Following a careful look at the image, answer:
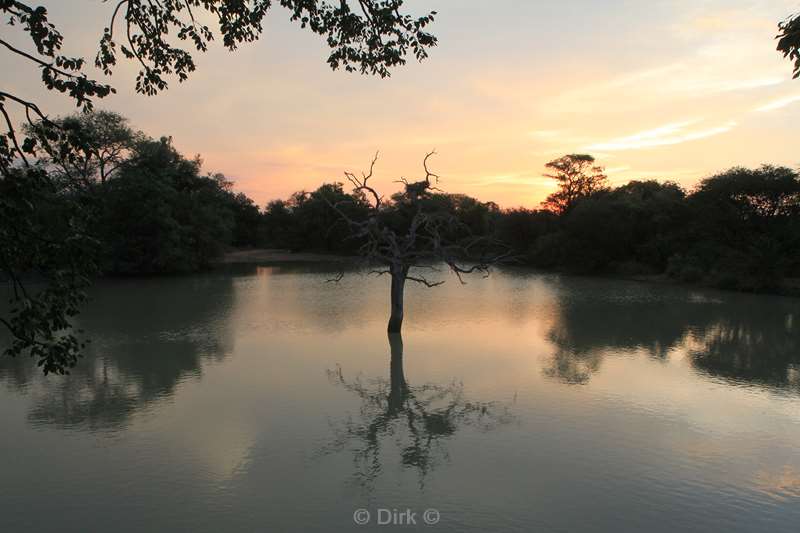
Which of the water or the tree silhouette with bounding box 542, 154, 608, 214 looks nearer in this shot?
the water

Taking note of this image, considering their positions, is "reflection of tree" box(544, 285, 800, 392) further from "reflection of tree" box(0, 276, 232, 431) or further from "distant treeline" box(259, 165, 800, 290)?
"reflection of tree" box(0, 276, 232, 431)

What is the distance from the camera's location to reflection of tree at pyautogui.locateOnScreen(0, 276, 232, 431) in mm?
9281

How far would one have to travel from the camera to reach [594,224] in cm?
4022

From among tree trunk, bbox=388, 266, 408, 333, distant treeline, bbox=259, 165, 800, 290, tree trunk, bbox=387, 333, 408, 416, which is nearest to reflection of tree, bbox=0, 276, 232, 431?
tree trunk, bbox=387, 333, 408, 416

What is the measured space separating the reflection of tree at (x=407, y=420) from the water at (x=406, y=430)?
5 centimetres

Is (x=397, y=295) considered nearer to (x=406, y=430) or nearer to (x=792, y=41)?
(x=406, y=430)

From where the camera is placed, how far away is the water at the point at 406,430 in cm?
617

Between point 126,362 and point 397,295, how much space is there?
656 centimetres

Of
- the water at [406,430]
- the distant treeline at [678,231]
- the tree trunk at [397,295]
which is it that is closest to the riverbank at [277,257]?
the distant treeline at [678,231]

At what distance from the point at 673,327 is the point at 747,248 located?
14994 mm

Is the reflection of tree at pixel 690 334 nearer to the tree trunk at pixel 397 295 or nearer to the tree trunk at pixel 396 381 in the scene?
the tree trunk at pixel 396 381

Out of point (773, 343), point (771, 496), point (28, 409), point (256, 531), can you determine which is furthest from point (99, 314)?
point (773, 343)

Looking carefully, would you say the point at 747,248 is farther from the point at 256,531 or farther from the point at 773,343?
the point at 256,531

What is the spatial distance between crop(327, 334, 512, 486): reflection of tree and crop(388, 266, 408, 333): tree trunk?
3.42m
